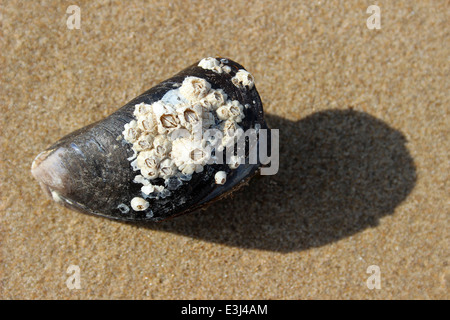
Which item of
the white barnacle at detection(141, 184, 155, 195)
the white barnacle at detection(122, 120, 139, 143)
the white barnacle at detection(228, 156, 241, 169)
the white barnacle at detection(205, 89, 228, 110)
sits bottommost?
the white barnacle at detection(141, 184, 155, 195)

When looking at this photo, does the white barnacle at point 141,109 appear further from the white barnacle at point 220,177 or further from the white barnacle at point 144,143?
the white barnacle at point 220,177

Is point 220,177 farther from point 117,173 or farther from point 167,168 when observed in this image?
point 117,173

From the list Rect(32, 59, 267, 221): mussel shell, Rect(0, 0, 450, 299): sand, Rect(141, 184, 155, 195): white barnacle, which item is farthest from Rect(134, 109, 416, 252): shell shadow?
Rect(141, 184, 155, 195): white barnacle

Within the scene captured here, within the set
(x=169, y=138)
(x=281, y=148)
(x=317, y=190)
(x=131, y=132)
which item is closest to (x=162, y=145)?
(x=169, y=138)

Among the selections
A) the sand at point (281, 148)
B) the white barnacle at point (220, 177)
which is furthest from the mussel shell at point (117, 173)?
the sand at point (281, 148)

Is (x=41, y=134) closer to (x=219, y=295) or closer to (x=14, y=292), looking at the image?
(x=14, y=292)

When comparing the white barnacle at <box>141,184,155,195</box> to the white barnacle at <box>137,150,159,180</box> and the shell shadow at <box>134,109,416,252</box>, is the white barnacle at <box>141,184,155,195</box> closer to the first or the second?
the white barnacle at <box>137,150,159,180</box>
